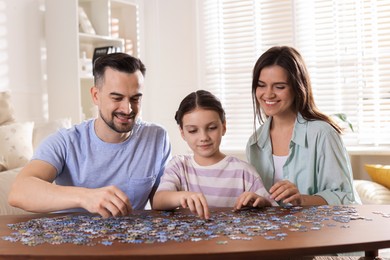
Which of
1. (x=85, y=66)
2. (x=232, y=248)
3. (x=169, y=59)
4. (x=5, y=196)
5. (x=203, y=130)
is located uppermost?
(x=169, y=59)

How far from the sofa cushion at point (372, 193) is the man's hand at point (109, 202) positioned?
3.33 metres

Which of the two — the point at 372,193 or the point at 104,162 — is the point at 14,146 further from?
the point at 372,193

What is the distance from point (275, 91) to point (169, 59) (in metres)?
4.29

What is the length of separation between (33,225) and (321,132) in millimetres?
1473

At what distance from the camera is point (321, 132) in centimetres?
283

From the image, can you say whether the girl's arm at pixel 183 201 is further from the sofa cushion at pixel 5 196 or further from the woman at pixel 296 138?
the sofa cushion at pixel 5 196

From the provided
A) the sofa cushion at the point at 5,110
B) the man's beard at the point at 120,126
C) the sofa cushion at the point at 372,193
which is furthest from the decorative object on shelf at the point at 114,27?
the man's beard at the point at 120,126

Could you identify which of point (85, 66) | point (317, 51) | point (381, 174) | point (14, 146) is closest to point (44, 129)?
point (14, 146)

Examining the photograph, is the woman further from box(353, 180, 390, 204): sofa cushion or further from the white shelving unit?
the white shelving unit

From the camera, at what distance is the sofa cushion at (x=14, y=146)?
4.07m

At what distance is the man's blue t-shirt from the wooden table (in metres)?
0.98

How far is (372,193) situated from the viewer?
4.93 meters

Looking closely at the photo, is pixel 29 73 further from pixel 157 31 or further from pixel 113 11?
pixel 157 31

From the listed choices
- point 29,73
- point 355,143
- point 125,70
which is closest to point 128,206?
point 125,70
